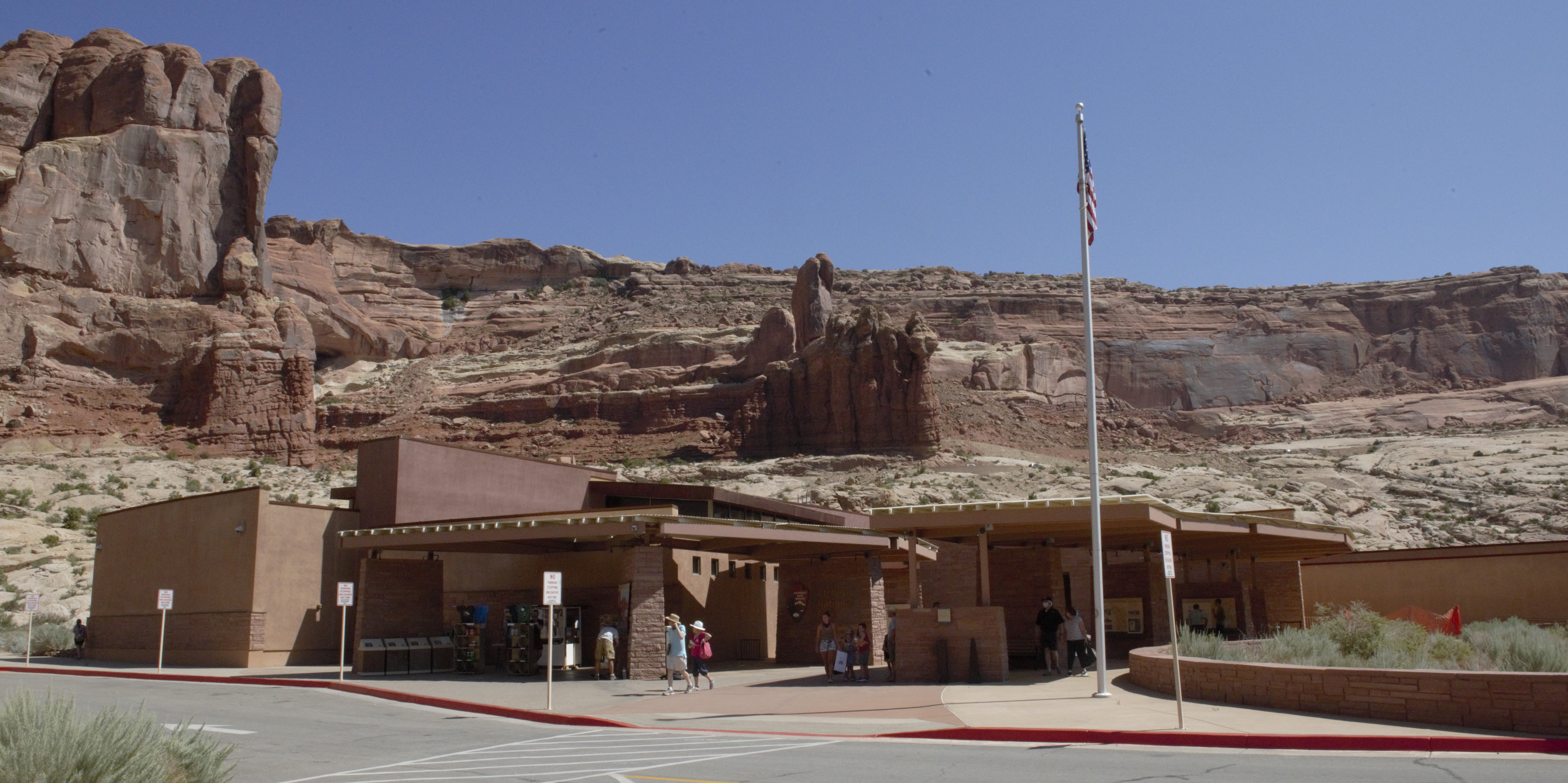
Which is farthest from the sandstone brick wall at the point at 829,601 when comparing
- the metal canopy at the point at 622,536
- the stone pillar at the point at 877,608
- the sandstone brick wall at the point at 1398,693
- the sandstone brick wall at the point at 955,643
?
the sandstone brick wall at the point at 1398,693

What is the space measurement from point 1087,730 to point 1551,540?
19.6 meters

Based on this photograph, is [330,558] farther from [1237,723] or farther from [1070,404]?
[1070,404]

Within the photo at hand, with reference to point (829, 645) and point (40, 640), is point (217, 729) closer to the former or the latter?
point (829, 645)

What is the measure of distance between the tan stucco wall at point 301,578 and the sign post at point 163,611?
2.12 m

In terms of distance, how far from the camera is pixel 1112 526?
20734mm

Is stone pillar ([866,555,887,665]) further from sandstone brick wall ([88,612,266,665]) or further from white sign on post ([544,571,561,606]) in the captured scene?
sandstone brick wall ([88,612,266,665])

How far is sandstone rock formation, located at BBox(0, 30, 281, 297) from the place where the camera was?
71250 millimetres

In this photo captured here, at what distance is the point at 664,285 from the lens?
12912 cm

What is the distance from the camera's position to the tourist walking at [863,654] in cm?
2147

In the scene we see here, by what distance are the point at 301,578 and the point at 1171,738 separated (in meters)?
23.7

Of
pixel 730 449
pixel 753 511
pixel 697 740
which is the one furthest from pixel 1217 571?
pixel 730 449

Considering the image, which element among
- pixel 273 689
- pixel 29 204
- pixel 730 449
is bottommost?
pixel 273 689

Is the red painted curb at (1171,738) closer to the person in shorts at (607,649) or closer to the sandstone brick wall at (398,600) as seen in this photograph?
the person in shorts at (607,649)

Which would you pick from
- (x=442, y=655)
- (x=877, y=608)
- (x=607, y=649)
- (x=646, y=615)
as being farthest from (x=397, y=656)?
(x=877, y=608)
